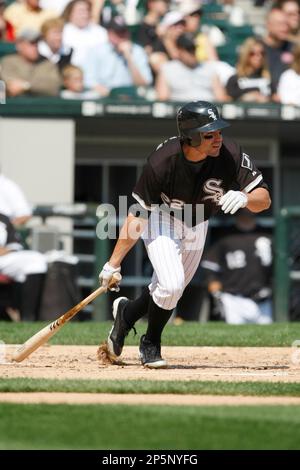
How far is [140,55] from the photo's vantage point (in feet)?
45.8

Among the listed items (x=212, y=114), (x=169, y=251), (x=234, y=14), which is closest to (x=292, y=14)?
(x=234, y=14)

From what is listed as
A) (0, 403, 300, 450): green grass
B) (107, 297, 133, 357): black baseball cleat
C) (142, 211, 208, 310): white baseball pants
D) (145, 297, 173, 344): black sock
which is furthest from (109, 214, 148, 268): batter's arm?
(0, 403, 300, 450): green grass

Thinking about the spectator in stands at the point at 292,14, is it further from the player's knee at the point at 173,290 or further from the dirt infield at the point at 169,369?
the player's knee at the point at 173,290

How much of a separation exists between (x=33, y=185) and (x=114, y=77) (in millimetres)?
1591

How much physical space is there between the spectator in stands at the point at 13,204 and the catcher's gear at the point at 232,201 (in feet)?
18.6

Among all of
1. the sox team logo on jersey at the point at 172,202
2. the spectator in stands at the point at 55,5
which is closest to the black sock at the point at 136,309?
the sox team logo on jersey at the point at 172,202

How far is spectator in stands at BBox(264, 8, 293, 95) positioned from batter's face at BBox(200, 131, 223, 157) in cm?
709

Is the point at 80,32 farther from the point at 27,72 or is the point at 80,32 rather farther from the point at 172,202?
the point at 172,202

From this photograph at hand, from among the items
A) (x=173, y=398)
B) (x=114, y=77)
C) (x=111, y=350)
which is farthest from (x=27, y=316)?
(x=173, y=398)

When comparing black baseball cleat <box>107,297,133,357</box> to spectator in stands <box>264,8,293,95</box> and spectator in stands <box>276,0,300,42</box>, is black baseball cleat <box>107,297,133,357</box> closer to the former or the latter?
spectator in stands <box>264,8,293,95</box>

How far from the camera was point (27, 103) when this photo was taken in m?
13.4

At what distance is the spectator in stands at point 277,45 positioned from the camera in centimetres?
1424
